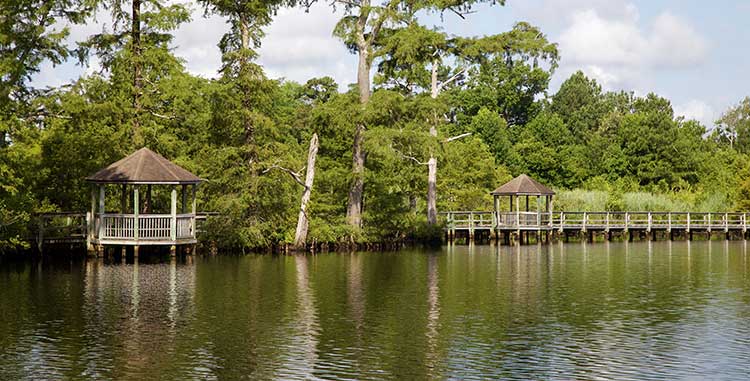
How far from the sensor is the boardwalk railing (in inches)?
2004

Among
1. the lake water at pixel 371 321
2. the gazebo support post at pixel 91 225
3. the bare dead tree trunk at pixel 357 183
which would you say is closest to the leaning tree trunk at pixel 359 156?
the bare dead tree trunk at pixel 357 183

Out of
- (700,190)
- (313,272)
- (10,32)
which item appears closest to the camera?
(313,272)

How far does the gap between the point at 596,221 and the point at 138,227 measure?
26382 millimetres

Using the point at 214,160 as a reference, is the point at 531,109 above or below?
above

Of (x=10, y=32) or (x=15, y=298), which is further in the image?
(x=10, y=32)

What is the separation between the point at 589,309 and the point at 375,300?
5067 millimetres

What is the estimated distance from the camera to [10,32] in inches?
1352

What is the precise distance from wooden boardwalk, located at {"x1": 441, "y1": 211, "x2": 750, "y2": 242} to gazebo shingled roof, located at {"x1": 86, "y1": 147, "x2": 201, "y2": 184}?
17.3m

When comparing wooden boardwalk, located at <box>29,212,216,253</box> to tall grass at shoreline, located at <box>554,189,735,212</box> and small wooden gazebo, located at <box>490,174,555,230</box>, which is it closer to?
small wooden gazebo, located at <box>490,174,555,230</box>

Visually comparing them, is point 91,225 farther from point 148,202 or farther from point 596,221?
point 596,221

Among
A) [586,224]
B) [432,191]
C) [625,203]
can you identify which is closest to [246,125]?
[432,191]

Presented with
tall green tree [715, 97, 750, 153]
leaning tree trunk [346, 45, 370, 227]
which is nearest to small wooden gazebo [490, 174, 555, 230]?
leaning tree trunk [346, 45, 370, 227]

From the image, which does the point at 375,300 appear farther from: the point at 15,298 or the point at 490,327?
the point at 15,298

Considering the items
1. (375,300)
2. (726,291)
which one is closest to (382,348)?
(375,300)
